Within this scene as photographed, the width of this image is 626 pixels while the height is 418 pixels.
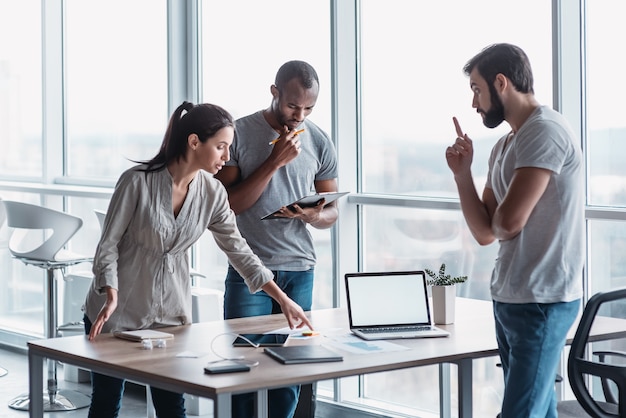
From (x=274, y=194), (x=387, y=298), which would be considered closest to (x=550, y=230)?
(x=387, y=298)

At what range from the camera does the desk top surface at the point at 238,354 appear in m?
2.48

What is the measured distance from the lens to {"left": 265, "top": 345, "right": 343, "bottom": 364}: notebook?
2652 millimetres

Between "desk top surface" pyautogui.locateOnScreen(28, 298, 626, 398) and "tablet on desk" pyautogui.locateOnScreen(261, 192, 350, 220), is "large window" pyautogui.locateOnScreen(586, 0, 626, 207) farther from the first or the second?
"tablet on desk" pyautogui.locateOnScreen(261, 192, 350, 220)

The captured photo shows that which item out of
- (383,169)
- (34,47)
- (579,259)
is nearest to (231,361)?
(579,259)

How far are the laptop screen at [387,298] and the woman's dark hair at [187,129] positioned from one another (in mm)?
641

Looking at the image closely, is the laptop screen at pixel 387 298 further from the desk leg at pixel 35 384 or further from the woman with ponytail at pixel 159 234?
the desk leg at pixel 35 384

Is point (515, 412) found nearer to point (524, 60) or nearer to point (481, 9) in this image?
point (524, 60)

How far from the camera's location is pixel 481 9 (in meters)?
4.10

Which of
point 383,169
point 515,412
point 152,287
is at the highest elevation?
point 383,169

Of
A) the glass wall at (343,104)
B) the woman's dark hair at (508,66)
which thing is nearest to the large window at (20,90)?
the glass wall at (343,104)

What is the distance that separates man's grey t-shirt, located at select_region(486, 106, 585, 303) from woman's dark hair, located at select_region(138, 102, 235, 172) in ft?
3.09

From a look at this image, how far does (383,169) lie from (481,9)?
88cm

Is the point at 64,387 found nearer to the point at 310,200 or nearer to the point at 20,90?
the point at 20,90

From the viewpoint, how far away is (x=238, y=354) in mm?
2754
